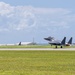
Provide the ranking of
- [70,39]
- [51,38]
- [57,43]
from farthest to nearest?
[70,39] → [51,38] → [57,43]

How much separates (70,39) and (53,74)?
132186mm

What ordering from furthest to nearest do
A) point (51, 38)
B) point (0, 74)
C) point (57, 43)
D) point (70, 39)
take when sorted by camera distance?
point (70, 39) → point (51, 38) → point (57, 43) → point (0, 74)

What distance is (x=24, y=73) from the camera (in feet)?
95.9

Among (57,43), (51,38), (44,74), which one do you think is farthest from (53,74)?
(51,38)

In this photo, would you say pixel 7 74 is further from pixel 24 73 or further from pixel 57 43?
pixel 57 43

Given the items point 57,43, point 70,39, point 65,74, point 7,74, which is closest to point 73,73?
point 65,74

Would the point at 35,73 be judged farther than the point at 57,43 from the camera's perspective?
No

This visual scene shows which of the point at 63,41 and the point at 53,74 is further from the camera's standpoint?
the point at 63,41

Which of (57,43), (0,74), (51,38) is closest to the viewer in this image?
(0,74)

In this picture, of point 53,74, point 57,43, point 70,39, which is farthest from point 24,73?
point 70,39

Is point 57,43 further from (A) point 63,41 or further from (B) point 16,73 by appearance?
(B) point 16,73

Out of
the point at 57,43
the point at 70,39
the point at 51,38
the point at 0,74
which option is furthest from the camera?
the point at 70,39

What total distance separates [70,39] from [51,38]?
14.0 meters

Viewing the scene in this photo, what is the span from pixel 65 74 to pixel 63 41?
358 feet
